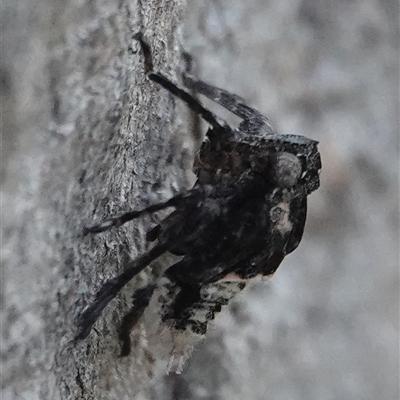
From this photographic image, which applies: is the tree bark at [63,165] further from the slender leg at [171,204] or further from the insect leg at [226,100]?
the insect leg at [226,100]

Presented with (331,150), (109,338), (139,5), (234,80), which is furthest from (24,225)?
(331,150)

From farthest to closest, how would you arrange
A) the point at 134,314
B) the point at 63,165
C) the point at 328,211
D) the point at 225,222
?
the point at 328,211 → the point at 134,314 → the point at 225,222 → the point at 63,165

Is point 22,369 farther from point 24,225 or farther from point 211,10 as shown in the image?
point 211,10

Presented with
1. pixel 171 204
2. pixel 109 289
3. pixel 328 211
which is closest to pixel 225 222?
pixel 171 204

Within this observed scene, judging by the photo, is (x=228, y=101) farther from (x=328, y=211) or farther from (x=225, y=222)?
(x=328, y=211)

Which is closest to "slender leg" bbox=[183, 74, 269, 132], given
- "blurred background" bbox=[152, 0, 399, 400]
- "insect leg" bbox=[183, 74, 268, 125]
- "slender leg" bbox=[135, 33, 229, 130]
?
"insect leg" bbox=[183, 74, 268, 125]

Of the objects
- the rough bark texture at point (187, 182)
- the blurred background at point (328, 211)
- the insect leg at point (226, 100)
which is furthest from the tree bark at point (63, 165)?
the blurred background at point (328, 211)
